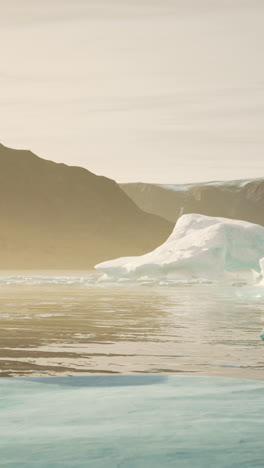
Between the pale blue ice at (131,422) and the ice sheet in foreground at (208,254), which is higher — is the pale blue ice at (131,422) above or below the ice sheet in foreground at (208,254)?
below

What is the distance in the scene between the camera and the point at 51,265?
182 meters

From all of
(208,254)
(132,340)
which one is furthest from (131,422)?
(208,254)

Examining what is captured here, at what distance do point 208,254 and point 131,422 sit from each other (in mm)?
36537

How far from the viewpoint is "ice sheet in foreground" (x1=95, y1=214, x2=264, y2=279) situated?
140ft

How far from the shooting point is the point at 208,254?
42562 millimetres

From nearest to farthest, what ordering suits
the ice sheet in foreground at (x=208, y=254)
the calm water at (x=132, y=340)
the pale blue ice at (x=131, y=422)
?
1. the pale blue ice at (x=131, y=422)
2. the calm water at (x=132, y=340)
3. the ice sheet in foreground at (x=208, y=254)

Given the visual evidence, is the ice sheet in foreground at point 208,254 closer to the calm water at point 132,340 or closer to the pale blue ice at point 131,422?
the calm water at point 132,340

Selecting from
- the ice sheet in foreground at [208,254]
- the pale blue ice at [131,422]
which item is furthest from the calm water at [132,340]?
the ice sheet in foreground at [208,254]

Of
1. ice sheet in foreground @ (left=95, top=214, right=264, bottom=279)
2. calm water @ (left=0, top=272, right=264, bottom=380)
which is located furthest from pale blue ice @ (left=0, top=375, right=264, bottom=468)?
ice sheet in foreground @ (left=95, top=214, right=264, bottom=279)

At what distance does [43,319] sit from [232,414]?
13.6 meters

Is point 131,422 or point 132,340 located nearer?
point 131,422

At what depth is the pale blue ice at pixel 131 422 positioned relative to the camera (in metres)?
5.03

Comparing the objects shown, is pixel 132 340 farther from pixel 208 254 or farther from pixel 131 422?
pixel 208 254

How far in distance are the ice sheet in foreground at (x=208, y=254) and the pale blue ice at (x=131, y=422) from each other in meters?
33.8
